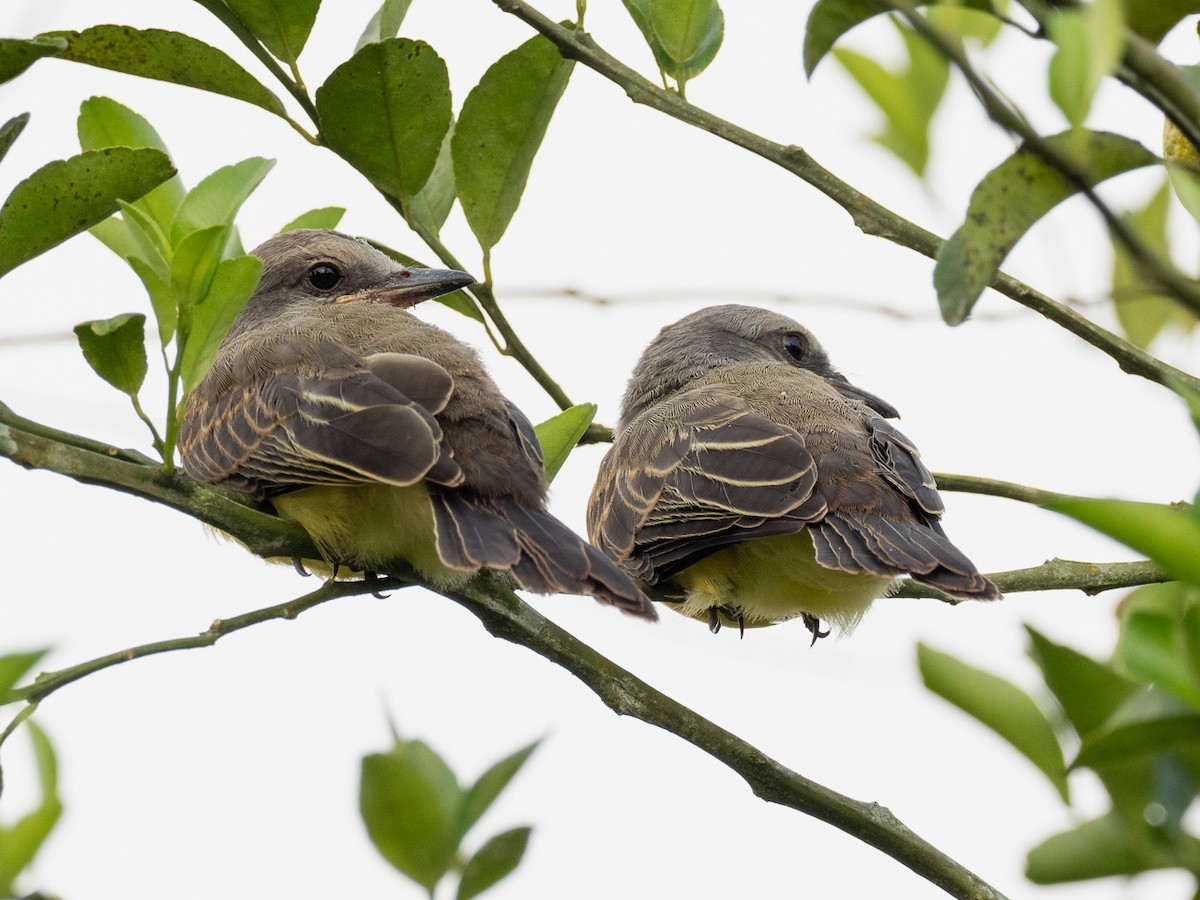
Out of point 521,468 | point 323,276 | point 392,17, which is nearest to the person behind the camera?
point 392,17

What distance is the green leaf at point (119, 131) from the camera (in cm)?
306

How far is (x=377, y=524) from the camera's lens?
3391mm

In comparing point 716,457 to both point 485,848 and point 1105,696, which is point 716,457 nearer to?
point 485,848

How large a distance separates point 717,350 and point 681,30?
307 cm

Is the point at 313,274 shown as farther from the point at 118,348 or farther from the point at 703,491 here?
the point at 118,348

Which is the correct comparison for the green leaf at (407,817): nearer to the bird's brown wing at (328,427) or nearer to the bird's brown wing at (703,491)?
the bird's brown wing at (328,427)

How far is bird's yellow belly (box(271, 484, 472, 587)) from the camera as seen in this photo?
335 cm

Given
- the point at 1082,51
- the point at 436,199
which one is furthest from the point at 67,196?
the point at 1082,51

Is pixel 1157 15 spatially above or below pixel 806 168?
below

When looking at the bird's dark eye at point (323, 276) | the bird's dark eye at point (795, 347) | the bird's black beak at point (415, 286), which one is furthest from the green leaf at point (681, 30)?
the bird's dark eye at point (795, 347)

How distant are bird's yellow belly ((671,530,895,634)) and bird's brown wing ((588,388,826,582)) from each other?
0.16 meters

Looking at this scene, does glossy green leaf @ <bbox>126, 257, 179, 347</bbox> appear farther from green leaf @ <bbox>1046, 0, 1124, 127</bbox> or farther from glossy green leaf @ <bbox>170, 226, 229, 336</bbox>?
green leaf @ <bbox>1046, 0, 1124, 127</bbox>

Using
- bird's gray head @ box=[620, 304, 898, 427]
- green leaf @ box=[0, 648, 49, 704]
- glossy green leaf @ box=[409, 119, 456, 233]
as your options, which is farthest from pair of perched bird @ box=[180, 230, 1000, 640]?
green leaf @ box=[0, 648, 49, 704]

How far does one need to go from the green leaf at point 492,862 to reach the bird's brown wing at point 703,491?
2.43m
